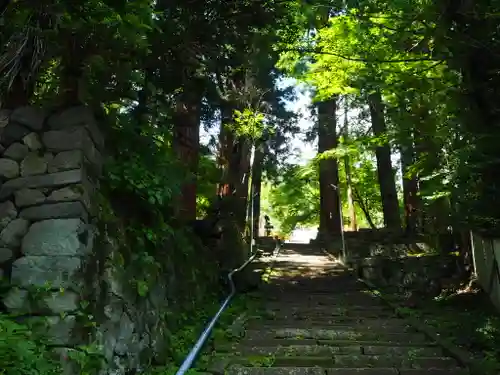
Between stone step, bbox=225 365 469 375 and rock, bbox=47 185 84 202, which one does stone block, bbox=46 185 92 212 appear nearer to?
rock, bbox=47 185 84 202

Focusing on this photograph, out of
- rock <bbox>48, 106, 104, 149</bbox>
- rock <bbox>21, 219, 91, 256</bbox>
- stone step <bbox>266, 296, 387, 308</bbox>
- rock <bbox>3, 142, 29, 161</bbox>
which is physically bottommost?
stone step <bbox>266, 296, 387, 308</bbox>

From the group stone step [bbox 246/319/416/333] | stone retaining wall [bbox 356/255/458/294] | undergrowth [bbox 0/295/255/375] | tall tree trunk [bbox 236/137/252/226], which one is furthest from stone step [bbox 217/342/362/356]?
tall tree trunk [bbox 236/137/252/226]

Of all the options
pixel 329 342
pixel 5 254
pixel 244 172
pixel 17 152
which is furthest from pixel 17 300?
pixel 244 172

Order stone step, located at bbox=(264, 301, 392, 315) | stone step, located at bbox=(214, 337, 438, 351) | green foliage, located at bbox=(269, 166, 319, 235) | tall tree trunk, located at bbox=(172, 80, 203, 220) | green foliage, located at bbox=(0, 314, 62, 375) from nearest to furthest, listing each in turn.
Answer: green foliage, located at bbox=(0, 314, 62, 375)
stone step, located at bbox=(214, 337, 438, 351)
stone step, located at bbox=(264, 301, 392, 315)
tall tree trunk, located at bbox=(172, 80, 203, 220)
green foliage, located at bbox=(269, 166, 319, 235)

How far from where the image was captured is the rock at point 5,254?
12.2ft

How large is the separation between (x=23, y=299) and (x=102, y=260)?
70 centimetres

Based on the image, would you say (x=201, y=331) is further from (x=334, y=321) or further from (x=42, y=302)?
(x=42, y=302)

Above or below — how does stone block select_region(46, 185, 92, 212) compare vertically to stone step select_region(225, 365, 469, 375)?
above

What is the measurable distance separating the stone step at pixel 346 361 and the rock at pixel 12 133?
8.68 feet

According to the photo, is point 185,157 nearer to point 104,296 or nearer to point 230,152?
point 104,296

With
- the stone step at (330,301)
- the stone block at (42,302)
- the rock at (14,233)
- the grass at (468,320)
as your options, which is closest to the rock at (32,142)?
the rock at (14,233)

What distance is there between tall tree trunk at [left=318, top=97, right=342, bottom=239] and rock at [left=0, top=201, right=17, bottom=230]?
1754 centimetres

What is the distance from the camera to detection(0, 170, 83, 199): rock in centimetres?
389

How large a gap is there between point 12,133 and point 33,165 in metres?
0.35
